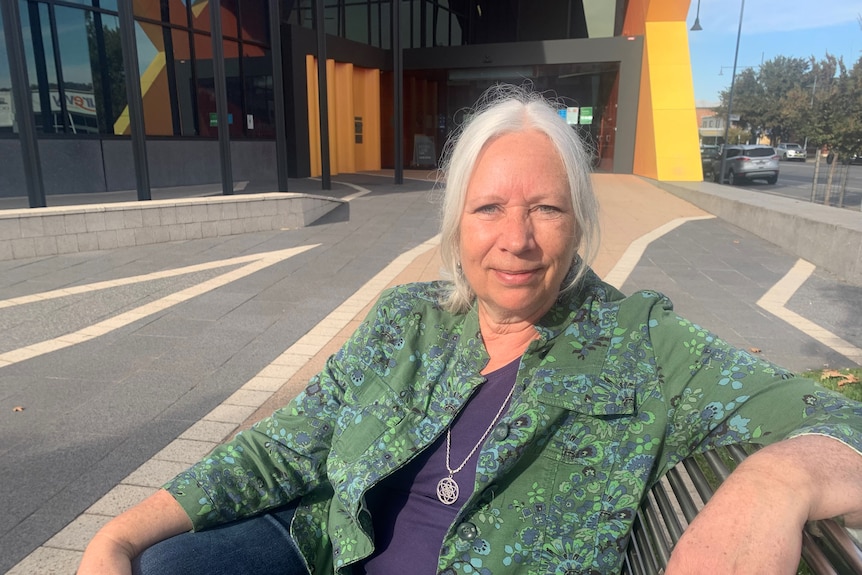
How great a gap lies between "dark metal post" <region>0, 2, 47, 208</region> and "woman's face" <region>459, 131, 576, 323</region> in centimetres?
792

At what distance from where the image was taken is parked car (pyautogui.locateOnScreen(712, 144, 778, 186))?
65.4ft

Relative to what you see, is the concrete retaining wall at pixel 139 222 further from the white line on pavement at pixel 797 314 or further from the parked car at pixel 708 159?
the parked car at pixel 708 159

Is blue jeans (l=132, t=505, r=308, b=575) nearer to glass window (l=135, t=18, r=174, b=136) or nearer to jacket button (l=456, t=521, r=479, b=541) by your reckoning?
jacket button (l=456, t=521, r=479, b=541)

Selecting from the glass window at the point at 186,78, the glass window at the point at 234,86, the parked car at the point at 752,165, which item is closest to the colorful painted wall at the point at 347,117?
the glass window at the point at 234,86

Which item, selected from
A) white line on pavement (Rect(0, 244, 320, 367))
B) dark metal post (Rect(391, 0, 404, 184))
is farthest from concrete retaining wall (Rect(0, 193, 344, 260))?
dark metal post (Rect(391, 0, 404, 184))

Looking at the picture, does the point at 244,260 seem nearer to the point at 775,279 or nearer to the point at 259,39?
the point at 775,279

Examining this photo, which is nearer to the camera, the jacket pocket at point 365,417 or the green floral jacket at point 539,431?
the green floral jacket at point 539,431

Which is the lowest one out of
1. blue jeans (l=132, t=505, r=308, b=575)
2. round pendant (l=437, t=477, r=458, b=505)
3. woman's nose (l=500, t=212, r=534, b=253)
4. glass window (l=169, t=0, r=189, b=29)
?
blue jeans (l=132, t=505, r=308, b=575)

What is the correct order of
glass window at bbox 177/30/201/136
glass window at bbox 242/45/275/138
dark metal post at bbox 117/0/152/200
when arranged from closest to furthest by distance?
dark metal post at bbox 117/0/152/200, glass window at bbox 177/30/201/136, glass window at bbox 242/45/275/138

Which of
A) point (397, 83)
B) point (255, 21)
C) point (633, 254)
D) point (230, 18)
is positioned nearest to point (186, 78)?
point (230, 18)

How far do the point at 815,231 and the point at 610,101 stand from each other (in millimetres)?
14889

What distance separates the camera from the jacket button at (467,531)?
1346 millimetres

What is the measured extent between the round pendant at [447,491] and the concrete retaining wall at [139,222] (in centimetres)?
752

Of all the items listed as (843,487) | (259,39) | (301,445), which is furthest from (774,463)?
(259,39)
